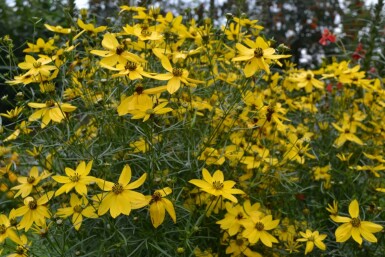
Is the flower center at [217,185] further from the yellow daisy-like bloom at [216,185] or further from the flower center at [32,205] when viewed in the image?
the flower center at [32,205]

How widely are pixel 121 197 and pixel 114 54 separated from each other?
0.45 meters

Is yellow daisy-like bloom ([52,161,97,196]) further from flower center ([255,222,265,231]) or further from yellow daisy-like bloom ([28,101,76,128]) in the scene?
flower center ([255,222,265,231])

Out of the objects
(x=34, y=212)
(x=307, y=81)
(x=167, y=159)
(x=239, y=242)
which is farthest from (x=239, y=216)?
(x=307, y=81)

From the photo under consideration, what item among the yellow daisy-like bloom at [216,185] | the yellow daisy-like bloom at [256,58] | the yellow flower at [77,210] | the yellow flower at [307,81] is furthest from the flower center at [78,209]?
the yellow flower at [307,81]

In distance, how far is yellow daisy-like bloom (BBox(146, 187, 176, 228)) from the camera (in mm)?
1483

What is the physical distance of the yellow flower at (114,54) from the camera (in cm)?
159

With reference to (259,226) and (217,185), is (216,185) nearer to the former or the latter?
(217,185)

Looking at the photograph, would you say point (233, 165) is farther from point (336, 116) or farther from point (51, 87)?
point (336, 116)

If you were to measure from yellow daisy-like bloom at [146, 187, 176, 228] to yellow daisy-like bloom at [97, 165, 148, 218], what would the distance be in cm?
3

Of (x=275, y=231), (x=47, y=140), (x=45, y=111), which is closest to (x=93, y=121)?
(x=47, y=140)

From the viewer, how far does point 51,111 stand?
1.66m

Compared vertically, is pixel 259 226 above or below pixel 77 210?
below

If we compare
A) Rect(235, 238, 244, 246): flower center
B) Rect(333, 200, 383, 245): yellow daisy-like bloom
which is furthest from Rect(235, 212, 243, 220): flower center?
Rect(333, 200, 383, 245): yellow daisy-like bloom

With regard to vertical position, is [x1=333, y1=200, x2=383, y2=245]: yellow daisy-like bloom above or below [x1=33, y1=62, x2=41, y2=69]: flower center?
below
